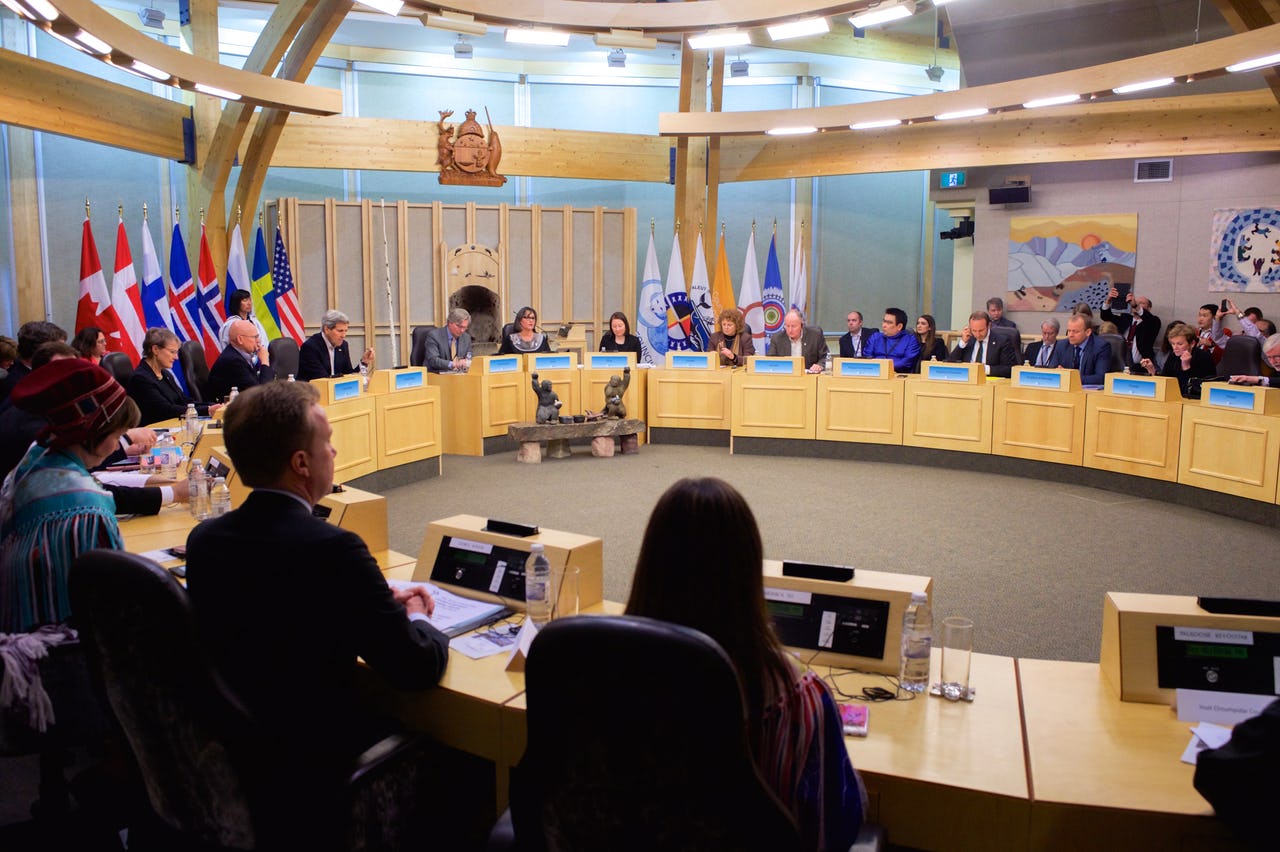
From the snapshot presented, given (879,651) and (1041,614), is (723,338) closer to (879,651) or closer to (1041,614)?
(1041,614)

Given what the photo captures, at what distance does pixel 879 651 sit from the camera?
8.93 ft

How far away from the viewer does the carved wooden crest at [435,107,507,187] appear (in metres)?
12.3

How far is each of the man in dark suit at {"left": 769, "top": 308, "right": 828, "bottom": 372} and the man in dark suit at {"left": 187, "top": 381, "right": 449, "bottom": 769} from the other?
319 inches

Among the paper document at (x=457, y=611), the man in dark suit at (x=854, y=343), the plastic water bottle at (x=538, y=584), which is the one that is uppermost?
the man in dark suit at (x=854, y=343)

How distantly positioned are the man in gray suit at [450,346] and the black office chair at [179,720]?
26.1ft

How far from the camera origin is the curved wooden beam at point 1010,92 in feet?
24.7

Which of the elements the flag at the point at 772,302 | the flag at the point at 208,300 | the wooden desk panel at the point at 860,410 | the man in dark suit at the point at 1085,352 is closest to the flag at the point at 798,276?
the flag at the point at 772,302

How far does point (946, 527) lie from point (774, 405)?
3.11 meters

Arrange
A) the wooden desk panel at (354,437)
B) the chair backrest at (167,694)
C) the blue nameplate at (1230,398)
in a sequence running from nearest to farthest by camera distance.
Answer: the chair backrest at (167,694) < the blue nameplate at (1230,398) < the wooden desk panel at (354,437)

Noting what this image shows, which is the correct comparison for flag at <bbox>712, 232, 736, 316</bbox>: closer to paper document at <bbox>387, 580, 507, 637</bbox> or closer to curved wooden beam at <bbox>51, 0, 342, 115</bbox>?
→ curved wooden beam at <bbox>51, 0, 342, 115</bbox>

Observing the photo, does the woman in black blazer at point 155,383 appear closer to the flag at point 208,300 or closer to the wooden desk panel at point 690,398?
the flag at point 208,300

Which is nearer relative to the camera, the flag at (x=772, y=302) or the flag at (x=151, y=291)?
the flag at (x=151, y=291)

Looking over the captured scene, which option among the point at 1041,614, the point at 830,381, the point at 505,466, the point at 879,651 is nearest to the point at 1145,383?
the point at 830,381

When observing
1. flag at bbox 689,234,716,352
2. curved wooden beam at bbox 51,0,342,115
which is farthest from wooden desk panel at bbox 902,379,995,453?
curved wooden beam at bbox 51,0,342,115
